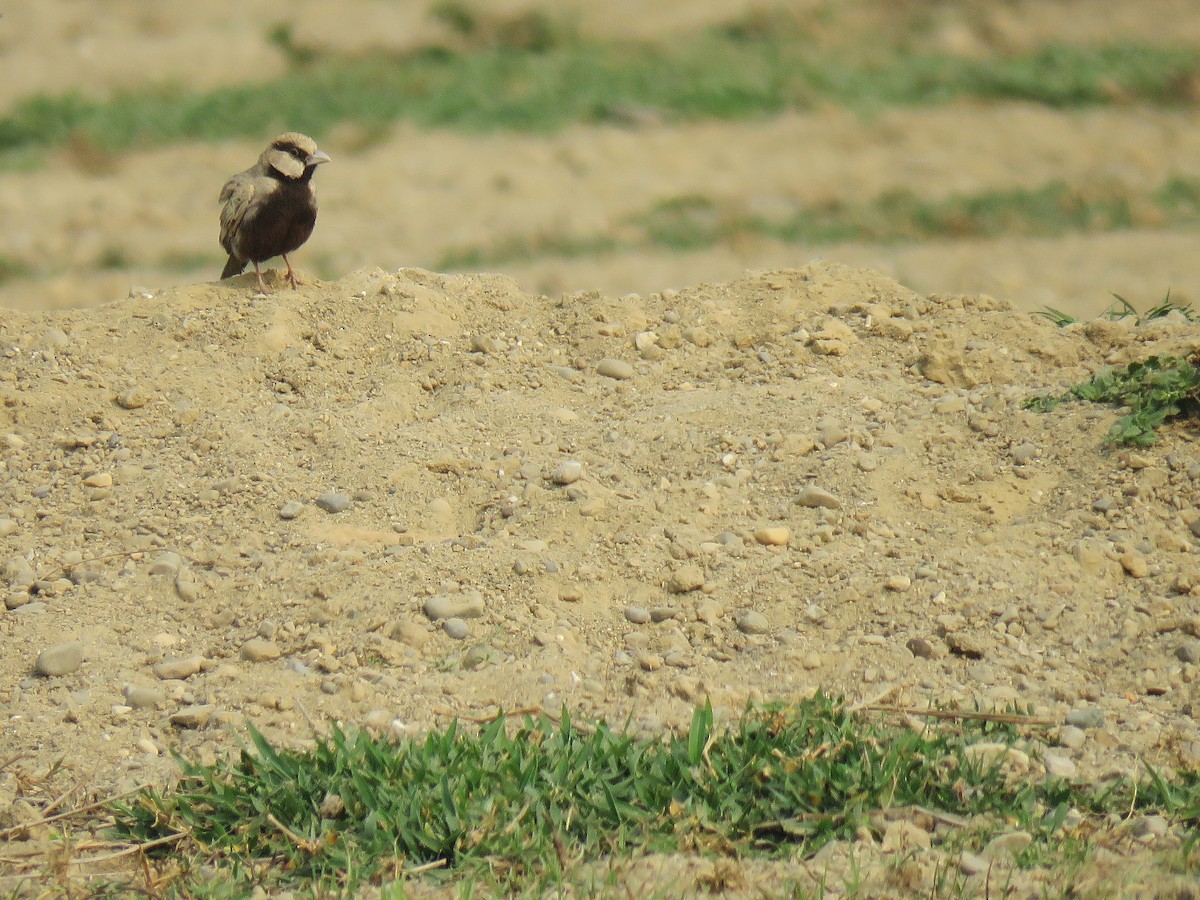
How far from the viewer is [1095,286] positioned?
889 centimetres

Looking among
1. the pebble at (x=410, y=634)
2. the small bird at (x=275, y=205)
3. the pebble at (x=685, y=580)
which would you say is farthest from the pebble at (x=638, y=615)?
the small bird at (x=275, y=205)

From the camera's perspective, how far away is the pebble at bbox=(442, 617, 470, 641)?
150 inches

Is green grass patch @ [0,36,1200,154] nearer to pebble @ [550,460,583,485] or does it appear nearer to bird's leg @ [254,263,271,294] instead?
bird's leg @ [254,263,271,294]

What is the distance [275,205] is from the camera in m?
5.95

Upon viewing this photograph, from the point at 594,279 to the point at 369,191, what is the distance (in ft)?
9.84

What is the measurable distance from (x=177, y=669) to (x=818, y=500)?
1.94 m

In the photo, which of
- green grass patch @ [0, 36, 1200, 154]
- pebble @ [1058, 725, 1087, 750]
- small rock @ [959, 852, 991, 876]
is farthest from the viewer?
green grass patch @ [0, 36, 1200, 154]

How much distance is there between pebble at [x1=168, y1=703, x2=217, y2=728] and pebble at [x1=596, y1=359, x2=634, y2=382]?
2085 millimetres

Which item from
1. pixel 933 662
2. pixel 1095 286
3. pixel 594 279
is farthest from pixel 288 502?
pixel 1095 286

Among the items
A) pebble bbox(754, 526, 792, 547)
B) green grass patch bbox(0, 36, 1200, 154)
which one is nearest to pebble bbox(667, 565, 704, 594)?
pebble bbox(754, 526, 792, 547)

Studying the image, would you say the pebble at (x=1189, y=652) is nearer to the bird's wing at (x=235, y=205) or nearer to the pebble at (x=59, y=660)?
the pebble at (x=59, y=660)

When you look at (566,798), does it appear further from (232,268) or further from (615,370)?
(232,268)

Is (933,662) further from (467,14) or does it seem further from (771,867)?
(467,14)

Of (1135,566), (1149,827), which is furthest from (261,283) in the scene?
(1149,827)
